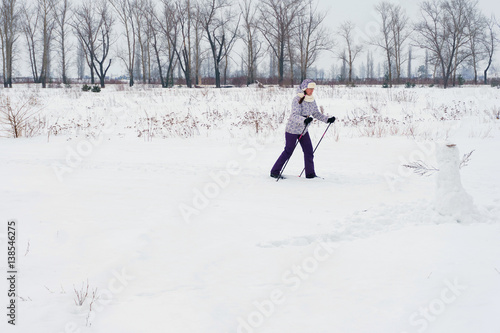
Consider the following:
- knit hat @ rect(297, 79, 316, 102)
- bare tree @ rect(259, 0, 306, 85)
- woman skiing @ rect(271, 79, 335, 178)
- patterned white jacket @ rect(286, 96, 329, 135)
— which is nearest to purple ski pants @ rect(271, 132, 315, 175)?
woman skiing @ rect(271, 79, 335, 178)

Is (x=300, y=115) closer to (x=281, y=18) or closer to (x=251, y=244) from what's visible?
(x=251, y=244)

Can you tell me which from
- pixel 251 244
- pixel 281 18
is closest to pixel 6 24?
pixel 281 18

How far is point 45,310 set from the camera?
252 cm

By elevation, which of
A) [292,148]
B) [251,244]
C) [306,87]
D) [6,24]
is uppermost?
[6,24]

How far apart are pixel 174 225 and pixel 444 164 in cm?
293

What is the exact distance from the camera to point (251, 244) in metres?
3.67

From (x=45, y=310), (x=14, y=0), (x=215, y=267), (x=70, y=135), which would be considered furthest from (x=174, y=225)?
(x=14, y=0)

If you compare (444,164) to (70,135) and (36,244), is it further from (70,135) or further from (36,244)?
(70,135)

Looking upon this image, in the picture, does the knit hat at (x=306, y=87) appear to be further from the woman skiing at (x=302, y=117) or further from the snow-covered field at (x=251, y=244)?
the snow-covered field at (x=251, y=244)

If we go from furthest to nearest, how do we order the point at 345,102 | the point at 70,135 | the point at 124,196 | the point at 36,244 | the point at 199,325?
the point at 345,102 → the point at 70,135 → the point at 124,196 → the point at 36,244 → the point at 199,325

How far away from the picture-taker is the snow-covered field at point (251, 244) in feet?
8.27

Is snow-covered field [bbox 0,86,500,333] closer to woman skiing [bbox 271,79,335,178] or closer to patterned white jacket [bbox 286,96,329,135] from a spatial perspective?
woman skiing [bbox 271,79,335,178]

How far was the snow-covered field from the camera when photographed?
2520 mm

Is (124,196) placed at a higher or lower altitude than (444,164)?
lower
